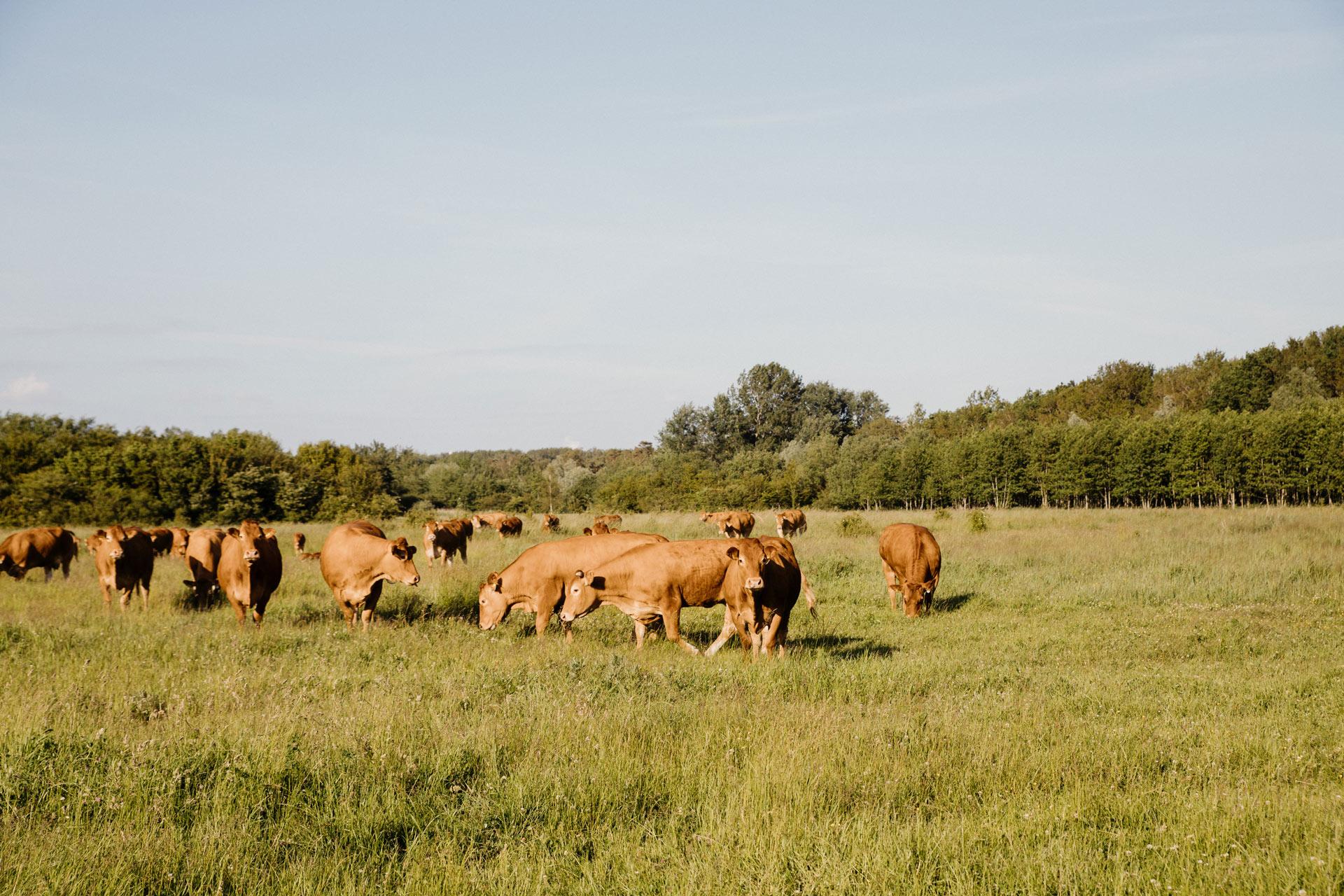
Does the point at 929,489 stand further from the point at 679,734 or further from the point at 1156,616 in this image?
the point at 679,734

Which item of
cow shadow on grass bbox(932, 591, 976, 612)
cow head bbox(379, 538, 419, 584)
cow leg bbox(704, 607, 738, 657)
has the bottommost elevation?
cow shadow on grass bbox(932, 591, 976, 612)

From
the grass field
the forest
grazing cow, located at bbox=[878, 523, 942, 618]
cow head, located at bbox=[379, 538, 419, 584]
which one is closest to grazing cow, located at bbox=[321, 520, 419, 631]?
cow head, located at bbox=[379, 538, 419, 584]

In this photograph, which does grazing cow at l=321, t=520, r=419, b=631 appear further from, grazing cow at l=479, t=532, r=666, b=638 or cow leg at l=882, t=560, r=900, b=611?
cow leg at l=882, t=560, r=900, b=611

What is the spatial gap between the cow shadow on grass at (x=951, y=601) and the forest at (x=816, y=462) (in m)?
39.4

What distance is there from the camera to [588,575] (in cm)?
1300

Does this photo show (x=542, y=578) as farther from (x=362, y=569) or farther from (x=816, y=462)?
(x=816, y=462)

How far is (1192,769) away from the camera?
6.37 metres

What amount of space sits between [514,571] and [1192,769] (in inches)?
410

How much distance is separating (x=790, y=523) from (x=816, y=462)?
52683 mm

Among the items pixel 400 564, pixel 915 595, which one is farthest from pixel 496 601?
pixel 915 595

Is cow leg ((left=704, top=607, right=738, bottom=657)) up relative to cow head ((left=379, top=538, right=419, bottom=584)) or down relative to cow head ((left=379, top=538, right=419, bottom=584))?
down

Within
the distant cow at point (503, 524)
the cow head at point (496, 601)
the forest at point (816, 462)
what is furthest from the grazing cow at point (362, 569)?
the forest at point (816, 462)

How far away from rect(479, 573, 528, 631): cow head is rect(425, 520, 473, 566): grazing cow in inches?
425

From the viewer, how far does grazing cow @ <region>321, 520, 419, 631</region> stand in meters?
14.1
